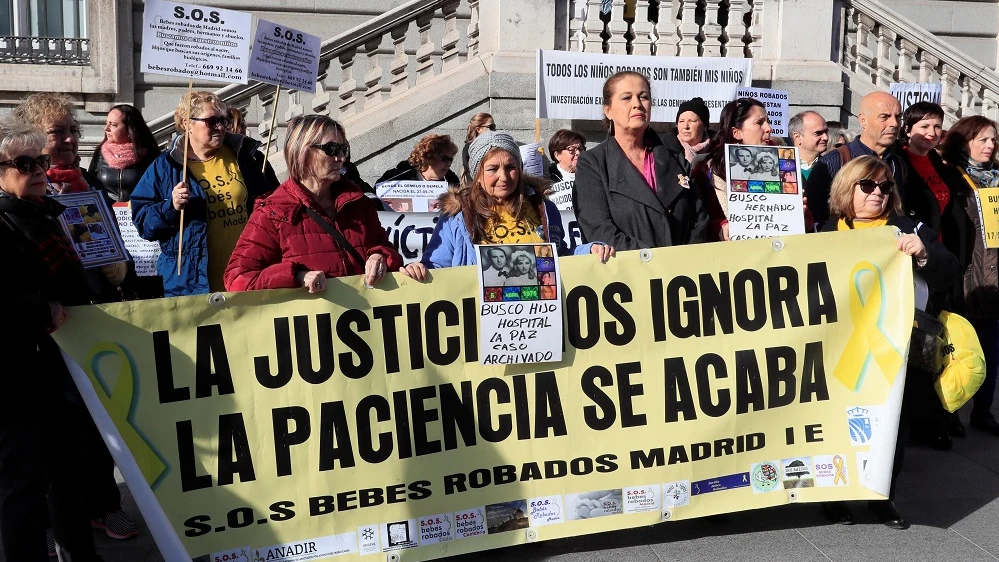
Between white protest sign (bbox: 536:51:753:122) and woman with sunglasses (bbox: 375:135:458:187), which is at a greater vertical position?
white protest sign (bbox: 536:51:753:122)

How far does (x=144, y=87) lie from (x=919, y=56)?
9854 mm

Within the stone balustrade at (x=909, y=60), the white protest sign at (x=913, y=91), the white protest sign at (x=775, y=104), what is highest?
the stone balustrade at (x=909, y=60)

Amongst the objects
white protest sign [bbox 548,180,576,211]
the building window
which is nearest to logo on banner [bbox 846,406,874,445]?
white protest sign [bbox 548,180,576,211]

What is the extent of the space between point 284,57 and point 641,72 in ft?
15.5

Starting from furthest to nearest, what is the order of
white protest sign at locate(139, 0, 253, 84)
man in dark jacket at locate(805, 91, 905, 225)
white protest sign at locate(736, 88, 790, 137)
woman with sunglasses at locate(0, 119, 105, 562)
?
white protest sign at locate(736, 88, 790, 137)
white protest sign at locate(139, 0, 253, 84)
man in dark jacket at locate(805, 91, 905, 225)
woman with sunglasses at locate(0, 119, 105, 562)

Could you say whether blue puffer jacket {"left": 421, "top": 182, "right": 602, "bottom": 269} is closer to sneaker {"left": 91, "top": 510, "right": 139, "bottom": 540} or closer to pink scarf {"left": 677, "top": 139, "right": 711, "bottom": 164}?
sneaker {"left": 91, "top": 510, "right": 139, "bottom": 540}

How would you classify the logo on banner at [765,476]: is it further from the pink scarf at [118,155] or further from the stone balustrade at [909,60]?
the stone balustrade at [909,60]

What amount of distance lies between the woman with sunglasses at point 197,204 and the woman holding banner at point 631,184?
188 centimetres

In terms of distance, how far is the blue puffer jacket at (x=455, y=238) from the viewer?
15.0 ft

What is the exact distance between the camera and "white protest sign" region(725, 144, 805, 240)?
500 cm

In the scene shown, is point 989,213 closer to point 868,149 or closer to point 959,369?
point 868,149

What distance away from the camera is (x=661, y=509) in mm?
4480

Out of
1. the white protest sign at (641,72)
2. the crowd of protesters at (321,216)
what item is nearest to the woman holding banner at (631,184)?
the crowd of protesters at (321,216)

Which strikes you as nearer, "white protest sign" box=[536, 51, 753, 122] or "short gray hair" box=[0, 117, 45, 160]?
"short gray hair" box=[0, 117, 45, 160]
